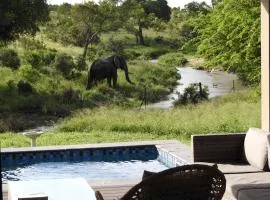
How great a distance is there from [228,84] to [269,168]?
19399 mm

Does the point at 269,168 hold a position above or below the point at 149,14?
below

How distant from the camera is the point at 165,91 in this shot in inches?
933

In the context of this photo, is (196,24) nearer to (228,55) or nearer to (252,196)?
(228,55)

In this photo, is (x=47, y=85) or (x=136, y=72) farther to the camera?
(x=136, y=72)

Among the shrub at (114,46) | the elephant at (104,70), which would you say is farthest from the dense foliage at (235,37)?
the shrub at (114,46)

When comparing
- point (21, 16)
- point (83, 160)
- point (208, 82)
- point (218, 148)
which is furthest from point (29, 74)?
point (218, 148)

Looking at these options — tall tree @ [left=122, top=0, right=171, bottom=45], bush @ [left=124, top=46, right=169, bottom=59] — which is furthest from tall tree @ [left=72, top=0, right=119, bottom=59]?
tall tree @ [left=122, top=0, right=171, bottom=45]

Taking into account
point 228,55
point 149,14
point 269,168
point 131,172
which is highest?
point 149,14

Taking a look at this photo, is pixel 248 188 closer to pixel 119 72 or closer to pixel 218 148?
pixel 218 148

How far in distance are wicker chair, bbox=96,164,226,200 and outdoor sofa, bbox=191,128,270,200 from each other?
49.1 inches

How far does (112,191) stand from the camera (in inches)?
253

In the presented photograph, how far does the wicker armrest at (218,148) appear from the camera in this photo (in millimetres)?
6793

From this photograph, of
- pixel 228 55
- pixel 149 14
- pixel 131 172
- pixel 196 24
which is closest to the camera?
pixel 131 172

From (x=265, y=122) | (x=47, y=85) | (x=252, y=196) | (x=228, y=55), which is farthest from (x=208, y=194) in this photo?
(x=47, y=85)
